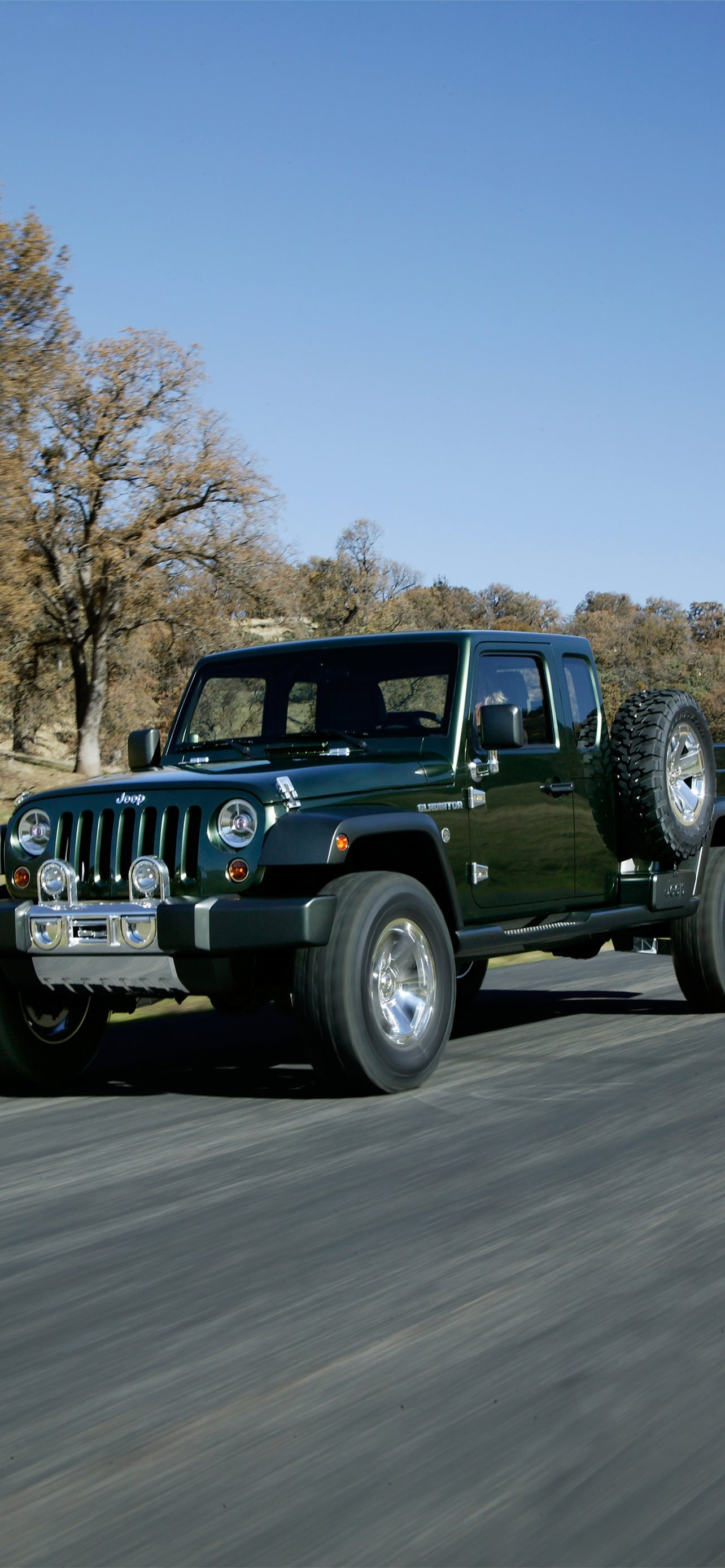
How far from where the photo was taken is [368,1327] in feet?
13.3

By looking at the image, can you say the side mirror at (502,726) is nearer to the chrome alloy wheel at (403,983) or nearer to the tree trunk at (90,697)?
the chrome alloy wheel at (403,983)

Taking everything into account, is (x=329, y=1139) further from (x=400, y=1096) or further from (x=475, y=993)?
(x=475, y=993)

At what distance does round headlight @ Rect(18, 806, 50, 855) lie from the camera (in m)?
7.49

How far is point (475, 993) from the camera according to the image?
10.6 m

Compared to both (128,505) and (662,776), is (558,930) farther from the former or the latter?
(128,505)

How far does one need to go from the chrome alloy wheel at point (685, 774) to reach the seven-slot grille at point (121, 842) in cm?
304

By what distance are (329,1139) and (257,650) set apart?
11.0 ft

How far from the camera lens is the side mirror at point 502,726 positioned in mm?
7949

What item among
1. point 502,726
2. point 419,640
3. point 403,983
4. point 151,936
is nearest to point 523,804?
point 502,726

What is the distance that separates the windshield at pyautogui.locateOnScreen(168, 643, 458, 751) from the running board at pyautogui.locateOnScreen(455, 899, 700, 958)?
3.23ft

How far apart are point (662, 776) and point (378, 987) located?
102 inches

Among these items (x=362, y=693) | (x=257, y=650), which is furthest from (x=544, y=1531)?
(x=257, y=650)

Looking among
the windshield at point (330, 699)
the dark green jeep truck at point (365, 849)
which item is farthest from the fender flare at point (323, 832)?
the windshield at point (330, 699)

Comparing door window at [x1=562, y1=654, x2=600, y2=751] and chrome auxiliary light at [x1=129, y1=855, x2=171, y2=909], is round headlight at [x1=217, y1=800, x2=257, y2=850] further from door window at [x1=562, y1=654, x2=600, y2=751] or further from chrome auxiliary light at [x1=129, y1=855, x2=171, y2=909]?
door window at [x1=562, y1=654, x2=600, y2=751]
